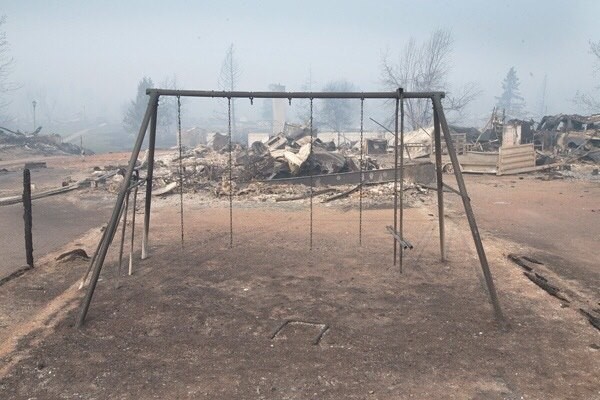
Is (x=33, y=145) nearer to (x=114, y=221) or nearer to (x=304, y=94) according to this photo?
(x=114, y=221)

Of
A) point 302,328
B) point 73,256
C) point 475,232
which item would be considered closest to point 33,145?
point 73,256

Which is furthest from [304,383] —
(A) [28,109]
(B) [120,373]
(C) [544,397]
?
(A) [28,109]

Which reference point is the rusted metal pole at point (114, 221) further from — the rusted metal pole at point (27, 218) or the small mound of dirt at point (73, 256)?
the small mound of dirt at point (73, 256)

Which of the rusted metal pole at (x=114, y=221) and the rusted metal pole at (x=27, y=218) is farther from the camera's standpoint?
the rusted metal pole at (x=27, y=218)

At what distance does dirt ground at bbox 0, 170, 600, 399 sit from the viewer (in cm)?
412

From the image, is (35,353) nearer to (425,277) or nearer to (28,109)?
(425,277)

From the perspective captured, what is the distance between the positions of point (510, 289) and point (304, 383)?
3819 mm

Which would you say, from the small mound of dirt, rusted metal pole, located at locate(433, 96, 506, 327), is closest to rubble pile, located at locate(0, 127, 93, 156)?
the small mound of dirt

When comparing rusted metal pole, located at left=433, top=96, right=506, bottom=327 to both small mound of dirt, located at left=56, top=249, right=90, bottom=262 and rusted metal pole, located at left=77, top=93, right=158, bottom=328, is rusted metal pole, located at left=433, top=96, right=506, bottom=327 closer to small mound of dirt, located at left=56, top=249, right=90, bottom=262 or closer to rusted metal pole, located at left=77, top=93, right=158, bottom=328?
rusted metal pole, located at left=77, top=93, right=158, bottom=328

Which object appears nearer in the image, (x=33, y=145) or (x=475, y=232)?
(x=475, y=232)

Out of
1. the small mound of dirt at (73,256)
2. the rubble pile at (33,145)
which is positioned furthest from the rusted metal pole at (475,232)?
the rubble pile at (33,145)

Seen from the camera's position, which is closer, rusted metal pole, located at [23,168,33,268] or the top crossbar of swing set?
the top crossbar of swing set

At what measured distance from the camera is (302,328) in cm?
529

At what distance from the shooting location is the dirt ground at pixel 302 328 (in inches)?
162
